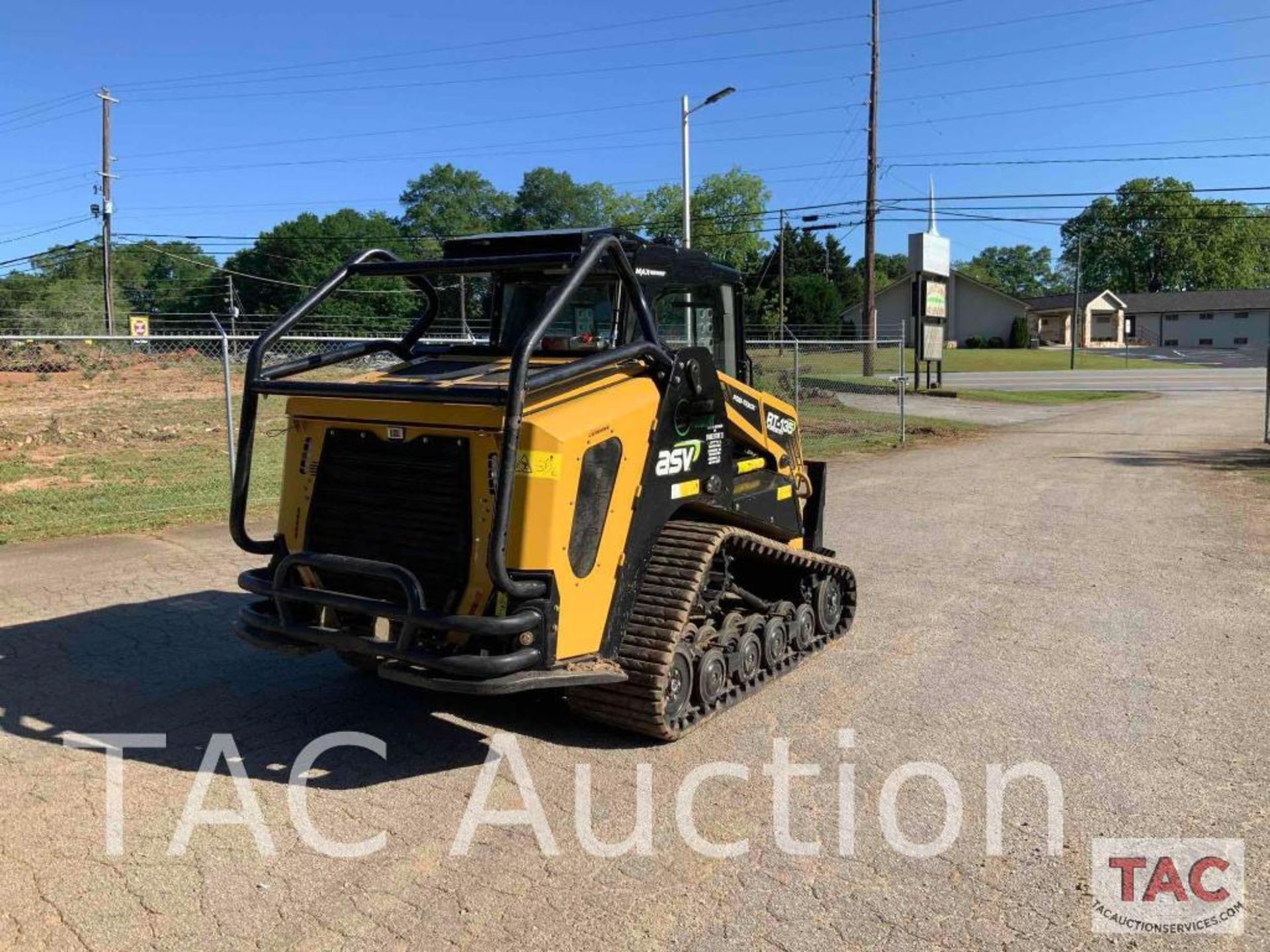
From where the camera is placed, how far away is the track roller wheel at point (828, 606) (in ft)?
19.7

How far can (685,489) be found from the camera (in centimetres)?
474

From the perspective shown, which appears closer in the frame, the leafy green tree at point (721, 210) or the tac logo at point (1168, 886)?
the tac logo at point (1168, 886)

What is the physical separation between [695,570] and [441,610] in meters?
1.19

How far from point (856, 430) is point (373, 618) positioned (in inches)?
692

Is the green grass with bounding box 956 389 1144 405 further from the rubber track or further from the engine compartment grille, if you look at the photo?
the engine compartment grille

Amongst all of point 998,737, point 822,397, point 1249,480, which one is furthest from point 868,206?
point 998,737

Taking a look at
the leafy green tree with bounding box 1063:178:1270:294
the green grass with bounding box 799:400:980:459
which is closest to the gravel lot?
the green grass with bounding box 799:400:980:459

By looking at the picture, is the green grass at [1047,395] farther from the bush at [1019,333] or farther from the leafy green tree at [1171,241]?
the leafy green tree at [1171,241]

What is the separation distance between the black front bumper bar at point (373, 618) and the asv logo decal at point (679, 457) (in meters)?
0.99

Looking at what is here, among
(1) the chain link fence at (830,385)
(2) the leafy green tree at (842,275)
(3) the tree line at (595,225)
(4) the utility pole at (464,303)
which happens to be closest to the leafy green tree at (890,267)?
(3) the tree line at (595,225)

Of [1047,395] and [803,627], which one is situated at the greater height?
[1047,395]

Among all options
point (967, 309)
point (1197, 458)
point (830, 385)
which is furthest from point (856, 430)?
point (967, 309)

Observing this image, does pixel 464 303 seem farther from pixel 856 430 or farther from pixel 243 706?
pixel 856 430

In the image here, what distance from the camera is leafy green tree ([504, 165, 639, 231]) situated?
9269 centimetres
